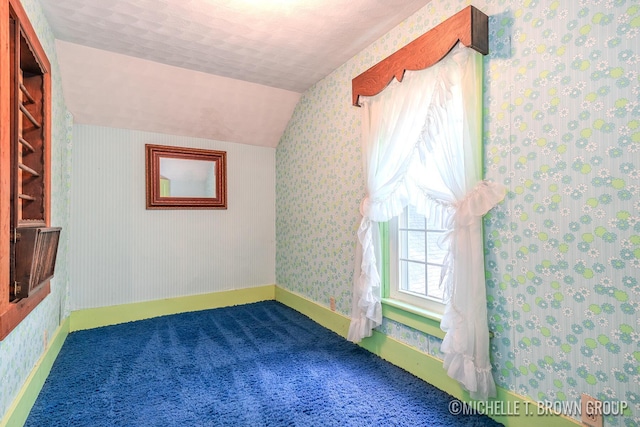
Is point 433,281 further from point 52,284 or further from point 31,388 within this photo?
point 52,284

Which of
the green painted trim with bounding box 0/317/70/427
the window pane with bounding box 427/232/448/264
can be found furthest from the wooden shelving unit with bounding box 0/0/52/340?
the window pane with bounding box 427/232/448/264

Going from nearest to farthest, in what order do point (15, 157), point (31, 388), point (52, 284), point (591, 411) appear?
point (591, 411), point (15, 157), point (31, 388), point (52, 284)

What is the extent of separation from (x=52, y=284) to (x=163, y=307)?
123cm

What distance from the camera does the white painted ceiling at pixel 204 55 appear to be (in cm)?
220

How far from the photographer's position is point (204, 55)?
2.83 m

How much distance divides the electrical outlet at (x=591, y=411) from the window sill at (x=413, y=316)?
0.73m

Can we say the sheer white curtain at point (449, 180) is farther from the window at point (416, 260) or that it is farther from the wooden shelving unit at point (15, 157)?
the wooden shelving unit at point (15, 157)

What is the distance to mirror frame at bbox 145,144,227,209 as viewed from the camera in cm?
353

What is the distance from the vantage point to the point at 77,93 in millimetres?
2980

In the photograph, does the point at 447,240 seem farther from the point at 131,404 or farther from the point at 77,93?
the point at 77,93

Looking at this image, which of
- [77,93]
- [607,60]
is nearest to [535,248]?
[607,60]

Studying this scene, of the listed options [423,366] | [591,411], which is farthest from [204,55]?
[591,411]

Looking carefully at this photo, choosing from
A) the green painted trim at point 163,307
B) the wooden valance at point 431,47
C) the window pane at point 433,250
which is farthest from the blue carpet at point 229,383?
the wooden valance at point 431,47

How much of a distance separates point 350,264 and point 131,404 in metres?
1.82
